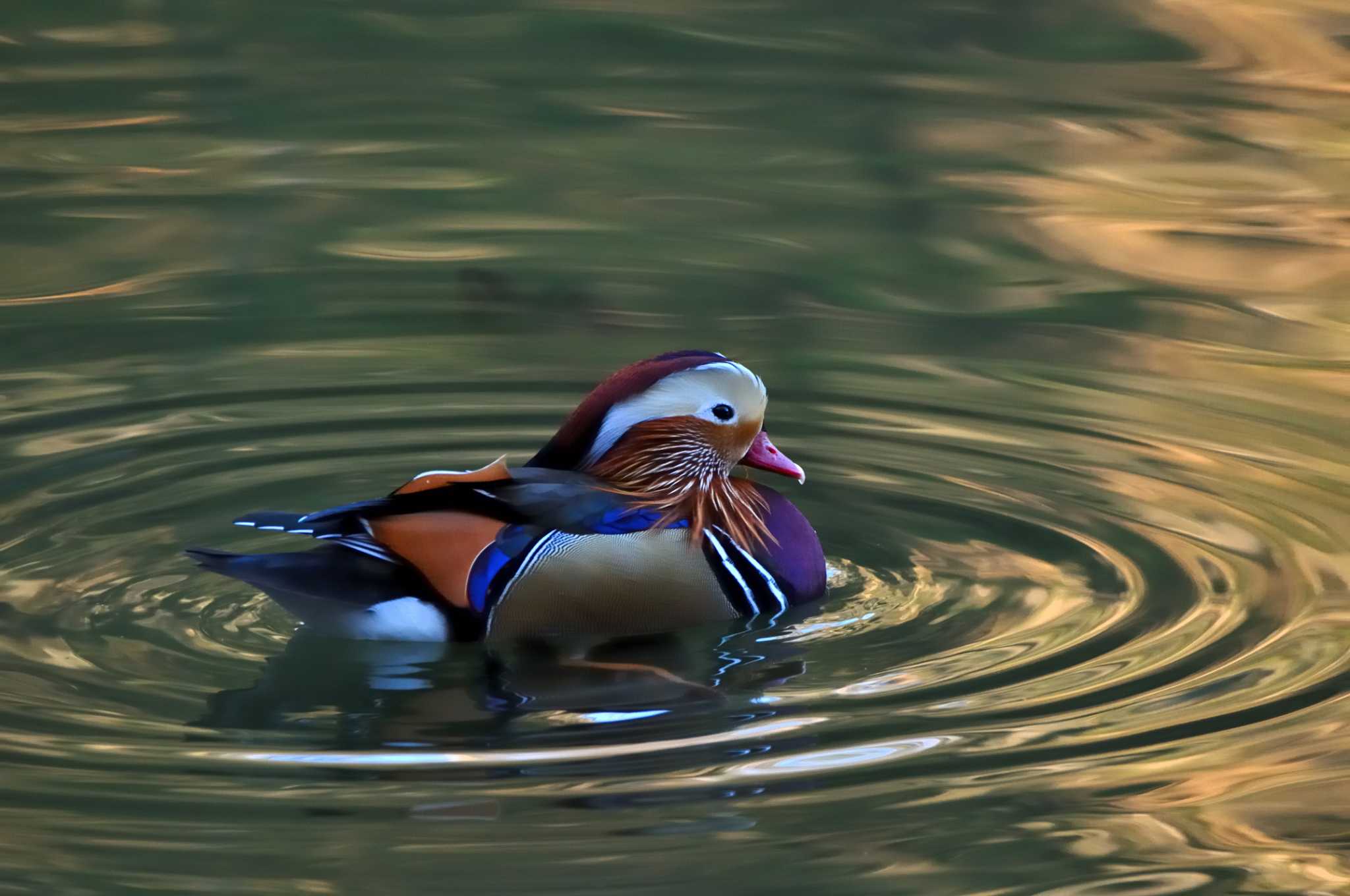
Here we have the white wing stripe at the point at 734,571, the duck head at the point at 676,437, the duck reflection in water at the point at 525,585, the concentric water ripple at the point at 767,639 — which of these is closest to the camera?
the concentric water ripple at the point at 767,639

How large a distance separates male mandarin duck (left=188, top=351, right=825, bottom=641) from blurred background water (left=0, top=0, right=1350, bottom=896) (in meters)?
0.13

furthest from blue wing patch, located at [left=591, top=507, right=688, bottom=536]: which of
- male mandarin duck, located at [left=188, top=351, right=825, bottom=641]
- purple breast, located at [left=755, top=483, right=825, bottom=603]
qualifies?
purple breast, located at [left=755, top=483, right=825, bottom=603]

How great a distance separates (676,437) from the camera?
6.40 meters

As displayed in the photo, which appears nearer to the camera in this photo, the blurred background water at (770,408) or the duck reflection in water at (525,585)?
the blurred background water at (770,408)

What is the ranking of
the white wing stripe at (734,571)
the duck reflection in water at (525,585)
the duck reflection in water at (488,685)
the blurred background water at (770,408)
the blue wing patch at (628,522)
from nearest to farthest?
the blurred background water at (770,408) < the duck reflection in water at (488,685) < the duck reflection in water at (525,585) < the blue wing patch at (628,522) < the white wing stripe at (734,571)

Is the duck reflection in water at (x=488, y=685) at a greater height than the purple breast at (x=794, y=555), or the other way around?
the purple breast at (x=794, y=555)

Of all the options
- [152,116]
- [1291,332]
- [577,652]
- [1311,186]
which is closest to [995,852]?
[577,652]

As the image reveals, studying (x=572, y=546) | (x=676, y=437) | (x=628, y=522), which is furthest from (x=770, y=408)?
(x=572, y=546)

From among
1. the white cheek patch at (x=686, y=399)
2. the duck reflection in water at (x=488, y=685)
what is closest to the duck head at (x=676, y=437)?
the white cheek patch at (x=686, y=399)

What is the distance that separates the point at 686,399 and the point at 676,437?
0.13 meters

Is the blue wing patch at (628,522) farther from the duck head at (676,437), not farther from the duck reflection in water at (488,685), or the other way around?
the duck reflection in water at (488,685)

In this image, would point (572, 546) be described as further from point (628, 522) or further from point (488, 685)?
point (488, 685)

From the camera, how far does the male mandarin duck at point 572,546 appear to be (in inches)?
229

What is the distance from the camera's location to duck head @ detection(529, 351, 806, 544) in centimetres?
629
